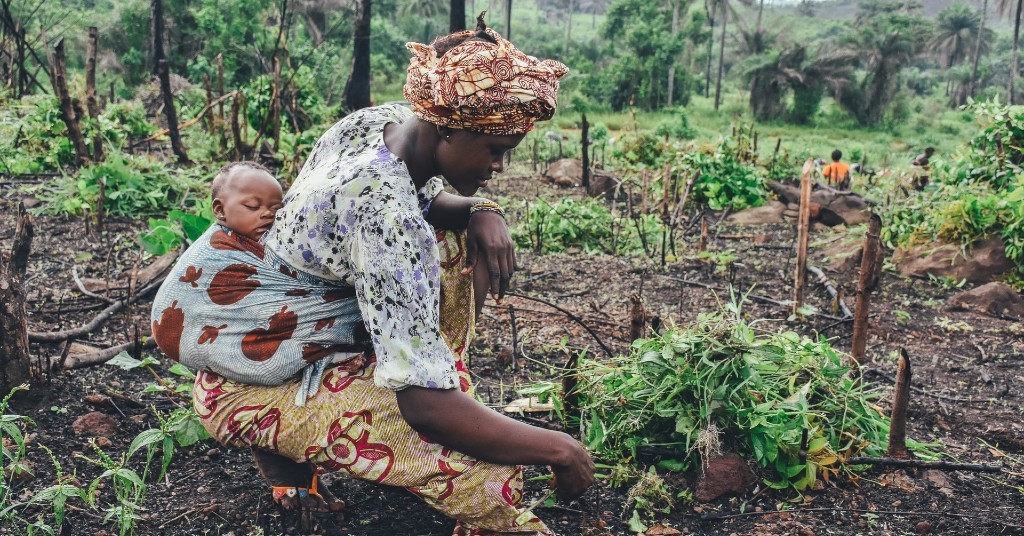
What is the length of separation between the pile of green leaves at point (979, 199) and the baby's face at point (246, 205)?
15.7 feet

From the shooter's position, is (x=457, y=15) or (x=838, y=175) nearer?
(x=838, y=175)

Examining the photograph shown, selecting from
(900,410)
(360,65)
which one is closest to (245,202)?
(900,410)

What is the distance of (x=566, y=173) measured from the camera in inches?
370

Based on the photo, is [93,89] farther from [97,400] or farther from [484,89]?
[484,89]

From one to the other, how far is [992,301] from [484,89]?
13.3 ft

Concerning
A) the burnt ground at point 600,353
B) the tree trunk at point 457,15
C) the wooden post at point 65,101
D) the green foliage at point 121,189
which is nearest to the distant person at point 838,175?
the burnt ground at point 600,353

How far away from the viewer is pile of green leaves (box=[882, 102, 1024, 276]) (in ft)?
17.2

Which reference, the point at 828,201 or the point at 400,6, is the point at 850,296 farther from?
the point at 400,6

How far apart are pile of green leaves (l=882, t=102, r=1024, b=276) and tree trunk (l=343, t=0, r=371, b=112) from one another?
813cm

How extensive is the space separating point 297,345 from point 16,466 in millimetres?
978

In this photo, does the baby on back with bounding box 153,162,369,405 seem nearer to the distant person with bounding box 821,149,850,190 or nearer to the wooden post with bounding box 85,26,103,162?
the wooden post with bounding box 85,26,103,162

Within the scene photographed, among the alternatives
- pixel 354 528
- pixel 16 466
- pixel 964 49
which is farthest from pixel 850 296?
pixel 964 49

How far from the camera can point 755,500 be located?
2369 millimetres

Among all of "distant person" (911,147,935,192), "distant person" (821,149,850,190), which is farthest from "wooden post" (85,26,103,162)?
"distant person" (821,149,850,190)
